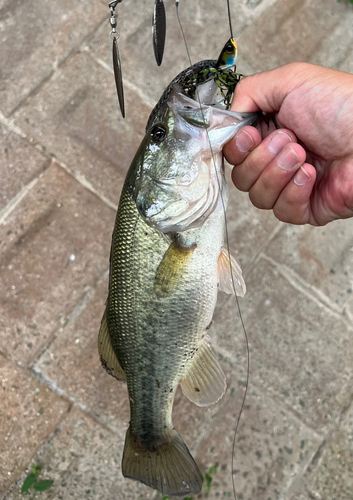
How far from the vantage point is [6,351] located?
7.60ft

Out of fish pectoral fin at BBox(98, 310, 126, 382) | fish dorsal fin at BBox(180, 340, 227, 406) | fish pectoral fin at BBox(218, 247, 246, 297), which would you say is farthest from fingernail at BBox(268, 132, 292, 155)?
fish pectoral fin at BBox(98, 310, 126, 382)

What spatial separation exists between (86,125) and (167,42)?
0.85 metres

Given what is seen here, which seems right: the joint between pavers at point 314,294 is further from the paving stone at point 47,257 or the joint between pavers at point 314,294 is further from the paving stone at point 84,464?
the paving stone at point 84,464

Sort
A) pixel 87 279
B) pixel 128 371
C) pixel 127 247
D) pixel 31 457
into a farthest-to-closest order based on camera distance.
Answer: pixel 87 279, pixel 31 457, pixel 128 371, pixel 127 247

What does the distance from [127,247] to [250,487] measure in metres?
1.76

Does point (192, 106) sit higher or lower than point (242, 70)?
higher

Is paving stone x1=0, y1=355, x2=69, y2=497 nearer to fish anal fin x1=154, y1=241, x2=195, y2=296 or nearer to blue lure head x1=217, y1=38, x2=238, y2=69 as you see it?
fish anal fin x1=154, y1=241, x2=195, y2=296

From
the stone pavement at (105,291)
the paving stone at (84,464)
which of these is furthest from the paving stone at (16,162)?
the paving stone at (84,464)

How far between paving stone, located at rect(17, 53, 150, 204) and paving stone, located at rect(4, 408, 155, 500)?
147 cm

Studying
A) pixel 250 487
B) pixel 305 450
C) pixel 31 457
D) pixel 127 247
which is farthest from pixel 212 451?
pixel 127 247

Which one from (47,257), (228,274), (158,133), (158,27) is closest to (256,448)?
(228,274)

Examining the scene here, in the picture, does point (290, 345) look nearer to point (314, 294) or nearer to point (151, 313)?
point (314, 294)

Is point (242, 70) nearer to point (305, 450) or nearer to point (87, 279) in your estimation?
point (87, 279)

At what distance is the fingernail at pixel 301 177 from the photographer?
4.89 ft
